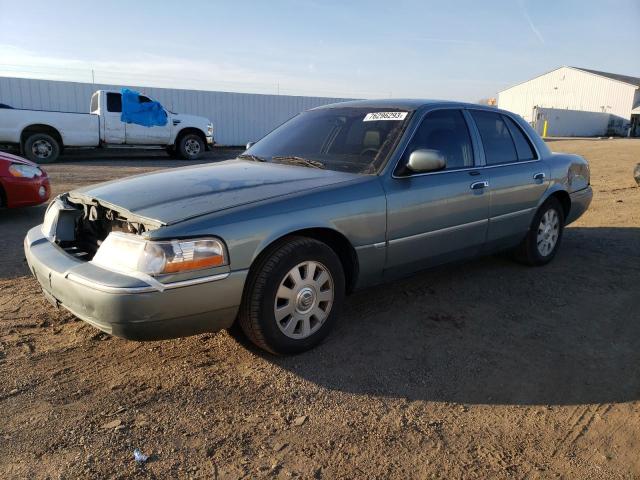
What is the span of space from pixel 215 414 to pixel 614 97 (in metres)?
59.0

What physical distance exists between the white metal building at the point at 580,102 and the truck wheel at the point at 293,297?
46250 millimetres

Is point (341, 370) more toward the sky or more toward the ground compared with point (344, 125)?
more toward the ground

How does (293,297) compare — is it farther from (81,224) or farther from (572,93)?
(572,93)

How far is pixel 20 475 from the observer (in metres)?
2.22

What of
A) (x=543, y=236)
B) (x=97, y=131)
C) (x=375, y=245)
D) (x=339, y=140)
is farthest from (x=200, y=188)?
(x=97, y=131)

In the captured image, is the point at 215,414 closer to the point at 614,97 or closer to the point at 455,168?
the point at 455,168

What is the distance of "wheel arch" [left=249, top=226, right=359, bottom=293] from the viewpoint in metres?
3.02

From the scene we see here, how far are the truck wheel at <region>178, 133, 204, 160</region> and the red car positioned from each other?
373 inches

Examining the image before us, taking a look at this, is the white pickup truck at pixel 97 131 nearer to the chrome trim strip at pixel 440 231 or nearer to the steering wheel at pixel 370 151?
the steering wheel at pixel 370 151

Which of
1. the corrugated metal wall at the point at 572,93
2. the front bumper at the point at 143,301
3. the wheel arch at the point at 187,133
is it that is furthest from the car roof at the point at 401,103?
the corrugated metal wall at the point at 572,93

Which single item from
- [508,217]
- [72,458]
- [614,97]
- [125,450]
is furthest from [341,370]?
[614,97]

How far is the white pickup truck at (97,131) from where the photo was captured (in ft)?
44.4

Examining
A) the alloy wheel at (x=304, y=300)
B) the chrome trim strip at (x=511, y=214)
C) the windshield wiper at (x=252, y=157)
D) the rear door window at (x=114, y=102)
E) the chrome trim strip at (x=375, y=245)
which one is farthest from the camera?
the rear door window at (x=114, y=102)

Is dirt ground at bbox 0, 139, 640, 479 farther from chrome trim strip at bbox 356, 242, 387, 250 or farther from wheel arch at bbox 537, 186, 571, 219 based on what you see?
wheel arch at bbox 537, 186, 571, 219
